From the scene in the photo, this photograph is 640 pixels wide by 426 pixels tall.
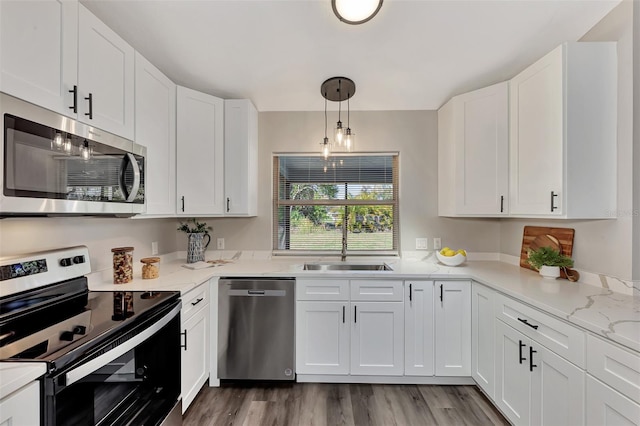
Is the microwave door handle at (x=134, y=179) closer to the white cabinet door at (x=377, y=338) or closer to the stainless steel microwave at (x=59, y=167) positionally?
the stainless steel microwave at (x=59, y=167)

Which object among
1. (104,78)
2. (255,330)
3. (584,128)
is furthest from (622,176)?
(104,78)

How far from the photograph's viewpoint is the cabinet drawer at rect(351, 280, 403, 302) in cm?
216

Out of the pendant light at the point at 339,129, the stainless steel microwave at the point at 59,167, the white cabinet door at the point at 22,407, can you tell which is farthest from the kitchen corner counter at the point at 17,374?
the pendant light at the point at 339,129

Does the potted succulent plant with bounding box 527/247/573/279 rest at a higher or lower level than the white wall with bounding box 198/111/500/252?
lower

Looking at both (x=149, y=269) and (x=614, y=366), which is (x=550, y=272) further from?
(x=149, y=269)

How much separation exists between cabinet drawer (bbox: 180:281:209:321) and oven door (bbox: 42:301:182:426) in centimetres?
18

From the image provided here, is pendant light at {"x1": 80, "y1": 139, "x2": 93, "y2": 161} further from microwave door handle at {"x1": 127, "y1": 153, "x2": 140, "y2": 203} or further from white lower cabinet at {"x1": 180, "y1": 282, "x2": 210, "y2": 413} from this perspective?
white lower cabinet at {"x1": 180, "y1": 282, "x2": 210, "y2": 413}

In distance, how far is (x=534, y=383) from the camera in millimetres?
1490

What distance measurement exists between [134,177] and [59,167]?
41cm

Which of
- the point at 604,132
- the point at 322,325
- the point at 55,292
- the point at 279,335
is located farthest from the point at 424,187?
the point at 55,292

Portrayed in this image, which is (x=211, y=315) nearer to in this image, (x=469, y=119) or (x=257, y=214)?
(x=257, y=214)

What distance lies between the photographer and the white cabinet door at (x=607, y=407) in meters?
1.00

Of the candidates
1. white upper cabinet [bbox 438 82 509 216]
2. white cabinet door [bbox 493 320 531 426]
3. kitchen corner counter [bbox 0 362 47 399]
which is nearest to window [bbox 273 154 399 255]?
white upper cabinet [bbox 438 82 509 216]

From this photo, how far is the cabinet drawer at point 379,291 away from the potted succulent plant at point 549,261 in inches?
38.6
